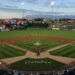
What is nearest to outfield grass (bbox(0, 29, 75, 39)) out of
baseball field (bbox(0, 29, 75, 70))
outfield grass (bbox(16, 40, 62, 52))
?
baseball field (bbox(0, 29, 75, 70))

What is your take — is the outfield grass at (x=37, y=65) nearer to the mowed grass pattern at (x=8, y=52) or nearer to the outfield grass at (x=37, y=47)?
the mowed grass pattern at (x=8, y=52)

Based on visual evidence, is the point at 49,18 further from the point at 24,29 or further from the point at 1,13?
the point at 1,13

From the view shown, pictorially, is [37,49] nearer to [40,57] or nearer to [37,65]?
[40,57]

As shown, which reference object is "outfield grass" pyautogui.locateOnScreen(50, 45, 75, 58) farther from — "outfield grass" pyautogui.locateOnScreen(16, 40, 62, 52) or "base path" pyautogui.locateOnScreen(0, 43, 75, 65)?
"outfield grass" pyautogui.locateOnScreen(16, 40, 62, 52)

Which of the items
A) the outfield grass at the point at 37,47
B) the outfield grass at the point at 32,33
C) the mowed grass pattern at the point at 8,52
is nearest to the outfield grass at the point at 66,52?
the outfield grass at the point at 37,47

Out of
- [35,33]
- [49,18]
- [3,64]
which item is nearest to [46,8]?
[49,18]

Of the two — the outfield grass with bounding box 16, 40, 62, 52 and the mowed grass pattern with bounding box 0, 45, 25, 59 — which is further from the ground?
the outfield grass with bounding box 16, 40, 62, 52
